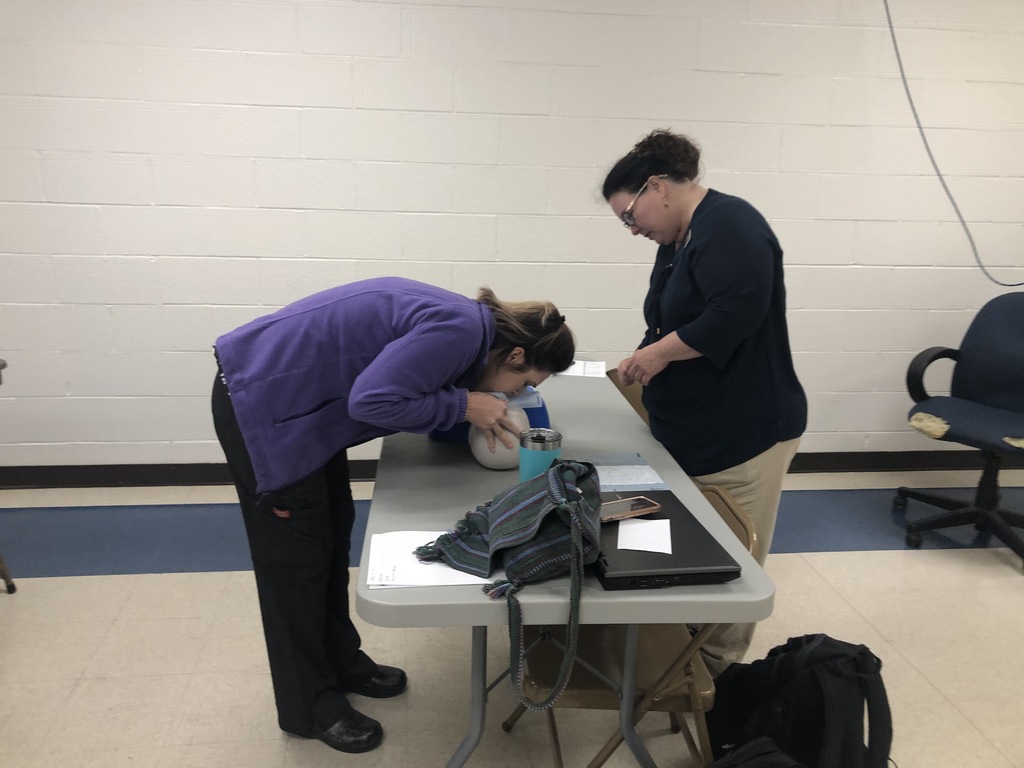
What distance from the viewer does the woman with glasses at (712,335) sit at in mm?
1712

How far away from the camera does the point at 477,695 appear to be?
1519mm

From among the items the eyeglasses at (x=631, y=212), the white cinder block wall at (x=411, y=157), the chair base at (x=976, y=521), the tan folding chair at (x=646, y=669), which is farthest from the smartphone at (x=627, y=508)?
the chair base at (x=976, y=521)

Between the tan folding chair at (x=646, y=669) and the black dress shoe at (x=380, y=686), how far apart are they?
52 centimetres

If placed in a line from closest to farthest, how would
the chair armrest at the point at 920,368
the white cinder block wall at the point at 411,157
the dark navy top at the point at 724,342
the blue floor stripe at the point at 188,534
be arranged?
the dark navy top at the point at 724,342
the blue floor stripe at the point at 188,534
the white cinder block wall at the point at 411,157
the chair armrest at the point at 920,368

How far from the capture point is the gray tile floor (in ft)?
6.11

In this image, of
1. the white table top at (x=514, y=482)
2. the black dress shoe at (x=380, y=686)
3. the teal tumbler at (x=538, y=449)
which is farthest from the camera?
the black dress shoe at (x=380, y=686)

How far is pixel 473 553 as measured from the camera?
126cm

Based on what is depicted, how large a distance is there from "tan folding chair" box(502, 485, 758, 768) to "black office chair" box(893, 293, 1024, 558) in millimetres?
1703

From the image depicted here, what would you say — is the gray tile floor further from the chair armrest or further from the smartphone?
the smartphone

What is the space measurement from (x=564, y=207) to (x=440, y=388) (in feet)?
6.05

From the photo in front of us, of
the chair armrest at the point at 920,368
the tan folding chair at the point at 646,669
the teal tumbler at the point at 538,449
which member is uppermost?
the teal tumbler at the point at 538,449

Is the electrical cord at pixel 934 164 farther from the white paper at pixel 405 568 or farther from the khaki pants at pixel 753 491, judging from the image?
the white paper at pixel 405 568

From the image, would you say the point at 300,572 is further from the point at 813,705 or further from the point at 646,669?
the point at 813,705

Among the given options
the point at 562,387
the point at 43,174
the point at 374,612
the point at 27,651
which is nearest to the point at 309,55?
the point at 43,174
